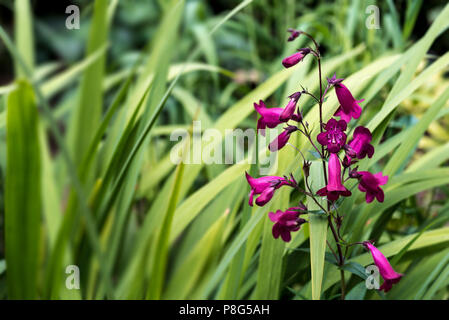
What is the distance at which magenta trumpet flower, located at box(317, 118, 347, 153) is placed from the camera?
1.35ft

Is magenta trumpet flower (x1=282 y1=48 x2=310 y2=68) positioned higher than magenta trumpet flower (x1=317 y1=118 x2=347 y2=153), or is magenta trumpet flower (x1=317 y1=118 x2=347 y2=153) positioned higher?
magenta trumpet flower (x1=282 y1=48 x2=310 y2=68)

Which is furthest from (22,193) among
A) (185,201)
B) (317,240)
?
(317,240)

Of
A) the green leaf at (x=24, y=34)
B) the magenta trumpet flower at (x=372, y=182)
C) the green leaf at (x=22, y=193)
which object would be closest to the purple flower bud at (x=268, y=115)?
the magenta trumpet flower at (x=372, y=182)

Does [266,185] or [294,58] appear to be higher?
[294,58]

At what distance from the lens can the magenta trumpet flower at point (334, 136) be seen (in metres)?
0.41

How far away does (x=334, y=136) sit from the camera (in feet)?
1.38

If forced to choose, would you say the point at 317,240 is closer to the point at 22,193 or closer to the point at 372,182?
the point at 372,182

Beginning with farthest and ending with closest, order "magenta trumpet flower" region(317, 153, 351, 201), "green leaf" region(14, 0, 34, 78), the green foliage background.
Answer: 1. "green leaf" region(14, 0, 34, 78)
2. the green foliage background
3. "magenta trumpet flower" region(317, 153, 351, 201)

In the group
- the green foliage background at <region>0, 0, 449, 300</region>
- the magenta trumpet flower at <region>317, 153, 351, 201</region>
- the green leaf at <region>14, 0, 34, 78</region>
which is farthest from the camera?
the green leaf at <region>14, 0, 34, 78</region>

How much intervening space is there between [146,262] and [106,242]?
6.2 inches

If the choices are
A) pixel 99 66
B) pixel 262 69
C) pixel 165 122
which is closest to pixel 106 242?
pixel 99 66

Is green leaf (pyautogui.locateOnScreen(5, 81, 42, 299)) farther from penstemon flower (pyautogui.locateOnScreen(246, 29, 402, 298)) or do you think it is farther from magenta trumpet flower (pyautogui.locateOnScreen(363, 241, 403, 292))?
magenta trumpet flower (pyautogui.locateOnScreen(363, 241, 403, 292))

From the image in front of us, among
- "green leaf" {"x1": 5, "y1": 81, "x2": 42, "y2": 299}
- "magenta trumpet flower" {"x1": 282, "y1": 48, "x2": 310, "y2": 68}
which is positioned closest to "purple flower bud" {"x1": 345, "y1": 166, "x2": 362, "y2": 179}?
"magenta trumpet flower" {"x1": 282, "y1": 48, "x2": 310, "y2": 68}

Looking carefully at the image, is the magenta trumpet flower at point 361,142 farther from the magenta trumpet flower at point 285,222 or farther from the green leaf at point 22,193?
the green leaf at point 22,193
